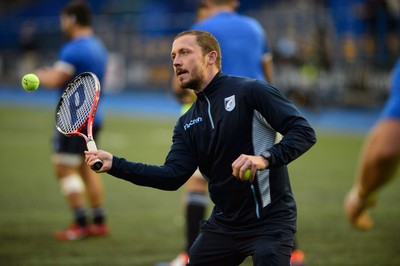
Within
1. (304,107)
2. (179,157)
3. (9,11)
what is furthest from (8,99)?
(179,157)

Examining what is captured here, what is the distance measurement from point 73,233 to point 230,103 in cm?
418

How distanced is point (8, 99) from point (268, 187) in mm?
25893

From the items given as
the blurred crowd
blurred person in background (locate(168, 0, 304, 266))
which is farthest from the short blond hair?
the blurred crowd

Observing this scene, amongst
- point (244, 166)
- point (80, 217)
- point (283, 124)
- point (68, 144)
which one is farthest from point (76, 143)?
point (244, 166)

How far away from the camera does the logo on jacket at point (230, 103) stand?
4852 mm

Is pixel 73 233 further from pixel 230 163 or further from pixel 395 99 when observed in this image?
pixel 395 99

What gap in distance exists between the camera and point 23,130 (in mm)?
19250

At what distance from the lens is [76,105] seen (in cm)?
503

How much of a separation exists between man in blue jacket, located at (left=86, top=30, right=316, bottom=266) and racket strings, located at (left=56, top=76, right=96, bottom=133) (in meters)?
0.41

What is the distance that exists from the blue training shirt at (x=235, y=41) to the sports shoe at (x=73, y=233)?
2.87m


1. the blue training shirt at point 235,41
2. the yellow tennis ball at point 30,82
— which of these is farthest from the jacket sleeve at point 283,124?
the blue training shirt at point 235,41

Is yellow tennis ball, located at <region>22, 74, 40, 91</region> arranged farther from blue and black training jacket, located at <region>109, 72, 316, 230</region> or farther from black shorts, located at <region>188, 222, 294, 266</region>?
black shorts, located at <region>188, 222, 294, 266</region>

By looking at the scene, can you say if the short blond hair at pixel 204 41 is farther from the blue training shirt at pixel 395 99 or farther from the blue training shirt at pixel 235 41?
the blue training shirt at pixel 235 41

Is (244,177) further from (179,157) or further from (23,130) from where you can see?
(23,130)
